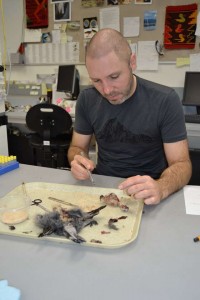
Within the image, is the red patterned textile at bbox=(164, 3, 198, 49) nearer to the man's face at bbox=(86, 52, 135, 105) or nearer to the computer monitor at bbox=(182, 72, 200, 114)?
the computer monitor at bbox=(182, 72, 200, 114)

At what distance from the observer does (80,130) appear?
157cm

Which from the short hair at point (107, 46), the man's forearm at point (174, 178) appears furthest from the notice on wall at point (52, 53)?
the man's forearm at point (174, 178)

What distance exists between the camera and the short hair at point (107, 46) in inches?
46.3

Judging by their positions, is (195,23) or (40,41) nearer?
(195,23)

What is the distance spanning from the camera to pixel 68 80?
2961 millimetres

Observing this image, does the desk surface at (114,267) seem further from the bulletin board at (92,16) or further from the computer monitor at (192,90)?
the bulletin board at (92,16)

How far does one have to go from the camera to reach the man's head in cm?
117

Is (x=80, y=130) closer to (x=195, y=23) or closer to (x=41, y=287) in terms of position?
(x=41, y=287)

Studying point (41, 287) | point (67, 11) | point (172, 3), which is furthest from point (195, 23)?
point (41, 287)

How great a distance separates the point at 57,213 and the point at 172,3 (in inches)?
93.8

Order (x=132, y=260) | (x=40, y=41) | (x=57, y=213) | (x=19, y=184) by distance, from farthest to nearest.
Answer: (x=40, y=41)
(x=19, y=184)
(x=57, y=213)
(x=132, y=260)

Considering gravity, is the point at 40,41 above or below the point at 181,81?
above

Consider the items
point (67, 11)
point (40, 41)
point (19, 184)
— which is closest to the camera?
point (19, 184)

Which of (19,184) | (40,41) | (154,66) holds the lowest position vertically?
(19,184)
